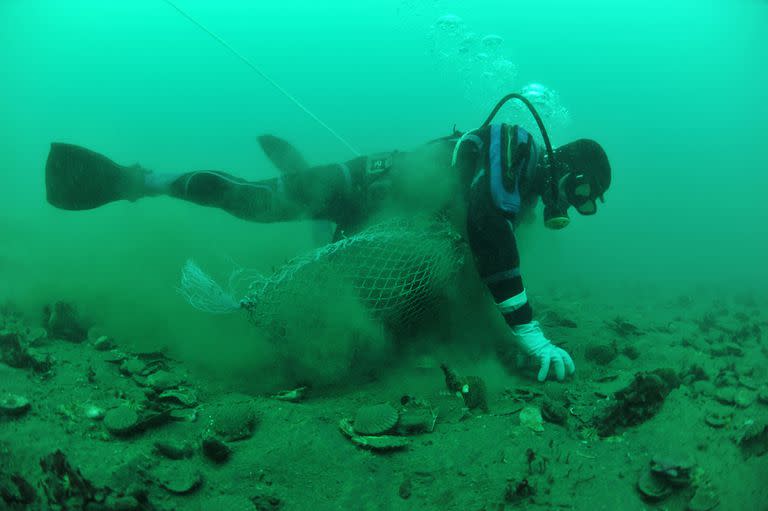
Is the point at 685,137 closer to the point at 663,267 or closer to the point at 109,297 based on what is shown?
the point at 663,267

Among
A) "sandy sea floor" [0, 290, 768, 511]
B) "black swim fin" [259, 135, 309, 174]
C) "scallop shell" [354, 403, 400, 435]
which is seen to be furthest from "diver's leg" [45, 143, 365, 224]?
"scallop shell" [354, 403, 400, 435]

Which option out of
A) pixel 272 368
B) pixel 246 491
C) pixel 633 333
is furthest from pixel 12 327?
pixel 633 333

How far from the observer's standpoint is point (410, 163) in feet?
13.4

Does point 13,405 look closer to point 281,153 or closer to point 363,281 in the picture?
point 363,281

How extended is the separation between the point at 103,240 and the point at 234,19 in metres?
84.0

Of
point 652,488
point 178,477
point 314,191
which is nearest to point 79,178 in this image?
point 314,191

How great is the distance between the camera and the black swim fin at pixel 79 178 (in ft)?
13.6

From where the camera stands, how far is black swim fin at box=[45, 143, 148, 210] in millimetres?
4160

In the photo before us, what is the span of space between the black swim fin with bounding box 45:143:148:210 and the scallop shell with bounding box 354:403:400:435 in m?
3.96

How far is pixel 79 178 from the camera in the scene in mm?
4207

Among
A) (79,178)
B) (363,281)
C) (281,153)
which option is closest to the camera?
(363,281)

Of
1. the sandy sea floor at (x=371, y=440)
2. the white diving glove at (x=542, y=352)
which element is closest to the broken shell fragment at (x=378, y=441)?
the sandy sea floor at (x=371, y=440)

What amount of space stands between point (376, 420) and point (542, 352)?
1.71m

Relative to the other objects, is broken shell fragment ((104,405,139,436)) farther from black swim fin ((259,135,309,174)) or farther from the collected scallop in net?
black swim fin ((259,135,309,174))
